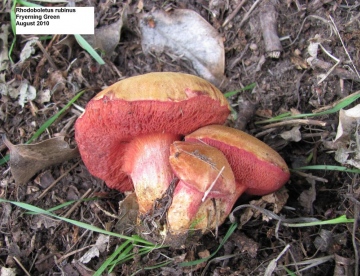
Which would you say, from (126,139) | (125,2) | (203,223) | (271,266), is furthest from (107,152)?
(125,2)

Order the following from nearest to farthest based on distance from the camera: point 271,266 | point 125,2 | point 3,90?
point 271,266, point 3,90, point 125,2

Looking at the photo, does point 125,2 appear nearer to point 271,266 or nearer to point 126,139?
point 126,139

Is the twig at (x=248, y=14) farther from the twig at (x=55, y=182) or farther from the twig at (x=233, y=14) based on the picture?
→ the twig at (x=55, y=182)

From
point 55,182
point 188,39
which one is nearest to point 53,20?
point 188,39

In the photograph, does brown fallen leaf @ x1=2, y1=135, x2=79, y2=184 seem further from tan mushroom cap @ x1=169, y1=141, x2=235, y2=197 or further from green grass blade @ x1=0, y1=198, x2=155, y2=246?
tan mushroom cap @ x1=169, y1=141, x2=235, y2=197

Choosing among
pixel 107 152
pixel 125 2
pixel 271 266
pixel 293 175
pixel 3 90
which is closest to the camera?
pixel 271 266

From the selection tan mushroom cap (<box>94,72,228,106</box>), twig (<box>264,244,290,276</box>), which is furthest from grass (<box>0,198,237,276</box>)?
tan mushroom cap (<box>94,72,228,106</box>)

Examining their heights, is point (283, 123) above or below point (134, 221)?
above
